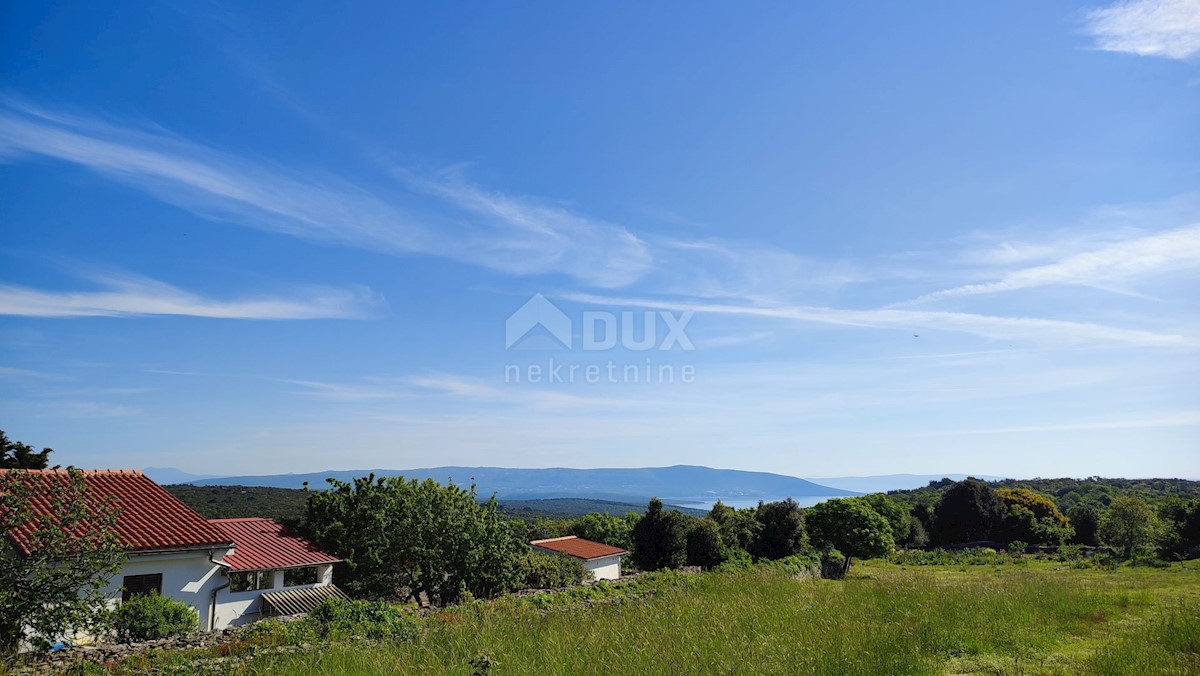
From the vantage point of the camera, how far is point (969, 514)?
50.2 meters

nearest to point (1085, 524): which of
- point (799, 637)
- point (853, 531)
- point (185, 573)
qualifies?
point (853, 531)

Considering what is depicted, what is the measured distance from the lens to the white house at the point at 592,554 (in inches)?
1300

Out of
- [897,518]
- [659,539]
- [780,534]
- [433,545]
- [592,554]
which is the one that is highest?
[433,545]

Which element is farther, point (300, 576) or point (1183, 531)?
point (1183, 531)

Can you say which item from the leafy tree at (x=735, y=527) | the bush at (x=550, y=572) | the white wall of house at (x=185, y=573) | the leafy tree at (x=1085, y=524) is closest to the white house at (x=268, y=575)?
the white wall of house at (x=185, y=573)

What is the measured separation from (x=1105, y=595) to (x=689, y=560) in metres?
19.5

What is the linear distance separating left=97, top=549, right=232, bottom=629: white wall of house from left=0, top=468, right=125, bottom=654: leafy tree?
8417 millimetres

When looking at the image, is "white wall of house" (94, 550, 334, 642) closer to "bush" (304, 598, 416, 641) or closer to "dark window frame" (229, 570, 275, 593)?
"dark window frame" (229, 570, 275, 593)

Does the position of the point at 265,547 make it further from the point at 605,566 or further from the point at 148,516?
the point at 605,566

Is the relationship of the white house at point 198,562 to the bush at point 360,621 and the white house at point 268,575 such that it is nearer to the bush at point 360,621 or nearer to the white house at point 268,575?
the white house at point 268,575

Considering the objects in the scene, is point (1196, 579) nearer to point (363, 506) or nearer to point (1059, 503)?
point (363, 506)

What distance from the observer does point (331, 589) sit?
23125mm

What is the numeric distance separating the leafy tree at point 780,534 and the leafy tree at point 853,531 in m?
1.21

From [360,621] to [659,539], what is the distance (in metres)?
22.7
